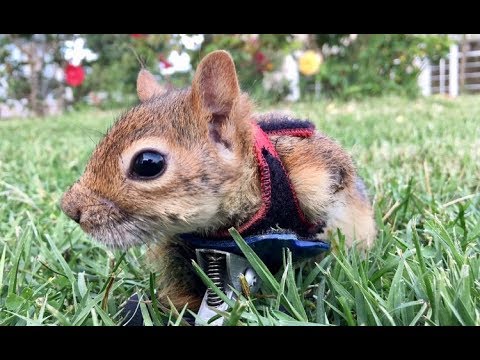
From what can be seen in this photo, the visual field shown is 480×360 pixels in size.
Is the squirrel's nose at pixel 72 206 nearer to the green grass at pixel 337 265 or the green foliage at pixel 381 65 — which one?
the green grass at pixel 337 265

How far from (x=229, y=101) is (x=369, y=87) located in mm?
4683

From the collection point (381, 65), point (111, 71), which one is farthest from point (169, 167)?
point (111, 71)

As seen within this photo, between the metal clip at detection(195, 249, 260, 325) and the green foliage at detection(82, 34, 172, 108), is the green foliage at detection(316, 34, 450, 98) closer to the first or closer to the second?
the green foliage at detection(82, 34, 172, 108)

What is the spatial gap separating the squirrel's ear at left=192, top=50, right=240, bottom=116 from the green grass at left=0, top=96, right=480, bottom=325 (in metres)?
0.27

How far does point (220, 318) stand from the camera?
95 cm

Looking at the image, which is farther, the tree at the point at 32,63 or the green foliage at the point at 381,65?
the tree at the point at 32,63

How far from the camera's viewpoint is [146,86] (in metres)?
1.31

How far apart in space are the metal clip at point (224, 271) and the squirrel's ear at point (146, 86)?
42 cm

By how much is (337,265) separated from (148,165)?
0.41 m

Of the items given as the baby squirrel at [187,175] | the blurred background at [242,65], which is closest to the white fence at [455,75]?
the blurred background at [242,65]

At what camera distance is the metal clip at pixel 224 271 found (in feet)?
3.38

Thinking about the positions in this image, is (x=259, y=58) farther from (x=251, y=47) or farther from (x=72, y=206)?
(x=72, y=206)

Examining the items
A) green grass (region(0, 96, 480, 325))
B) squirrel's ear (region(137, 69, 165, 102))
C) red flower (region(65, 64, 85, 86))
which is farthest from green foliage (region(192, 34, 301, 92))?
squirrel's ear (region(137, 69, 165, 102))

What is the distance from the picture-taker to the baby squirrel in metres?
1.00
